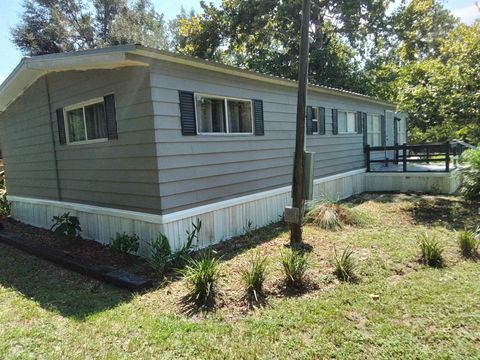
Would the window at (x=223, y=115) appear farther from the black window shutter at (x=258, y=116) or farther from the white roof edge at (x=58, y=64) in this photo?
the white roof edge at (x=58, y=64)

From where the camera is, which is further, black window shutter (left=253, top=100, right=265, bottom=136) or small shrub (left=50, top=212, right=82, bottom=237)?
black window shutter (left=253, top=100, right=265, bottom=136)

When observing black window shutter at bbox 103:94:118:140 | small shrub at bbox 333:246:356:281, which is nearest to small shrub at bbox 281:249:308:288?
small shrub at bbox 333:246:356:281

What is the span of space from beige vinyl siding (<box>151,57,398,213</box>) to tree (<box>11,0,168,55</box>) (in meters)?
22.3

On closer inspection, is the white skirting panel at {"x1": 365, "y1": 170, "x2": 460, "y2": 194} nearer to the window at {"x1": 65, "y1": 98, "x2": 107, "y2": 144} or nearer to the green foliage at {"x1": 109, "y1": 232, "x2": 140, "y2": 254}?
the green foliage at {"x1": 109, "y1": 232, "x2": 140, "y2": 254}

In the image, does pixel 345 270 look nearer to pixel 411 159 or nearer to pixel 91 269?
pixel 91 269

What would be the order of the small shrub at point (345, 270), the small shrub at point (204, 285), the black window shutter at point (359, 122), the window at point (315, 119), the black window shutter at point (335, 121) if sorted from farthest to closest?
the black window shutter at point (359, 122) < the black window shutter at point (335, 121) < the window at point (315, 119) < the small shrub at point (345, 270) < the small shrub at point (204, 285)

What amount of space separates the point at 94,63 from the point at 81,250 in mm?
3290

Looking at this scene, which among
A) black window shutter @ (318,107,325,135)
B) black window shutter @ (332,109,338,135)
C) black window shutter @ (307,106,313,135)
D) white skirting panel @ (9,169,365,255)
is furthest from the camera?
black window shutter @ (332,109,338,135)

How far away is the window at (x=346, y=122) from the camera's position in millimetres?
10797

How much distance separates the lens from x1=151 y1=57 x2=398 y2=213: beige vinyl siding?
5383 mm

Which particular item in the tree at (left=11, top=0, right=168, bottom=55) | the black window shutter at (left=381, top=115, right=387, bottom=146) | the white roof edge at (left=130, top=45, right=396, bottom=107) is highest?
the tree at (left=11, top=0, right=168, bottom=55)

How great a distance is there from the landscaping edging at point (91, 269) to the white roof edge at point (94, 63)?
304 cm

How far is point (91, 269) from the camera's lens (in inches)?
197

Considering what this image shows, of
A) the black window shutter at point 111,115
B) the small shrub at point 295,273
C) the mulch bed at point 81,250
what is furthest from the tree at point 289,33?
the small shrub at point 295,273
